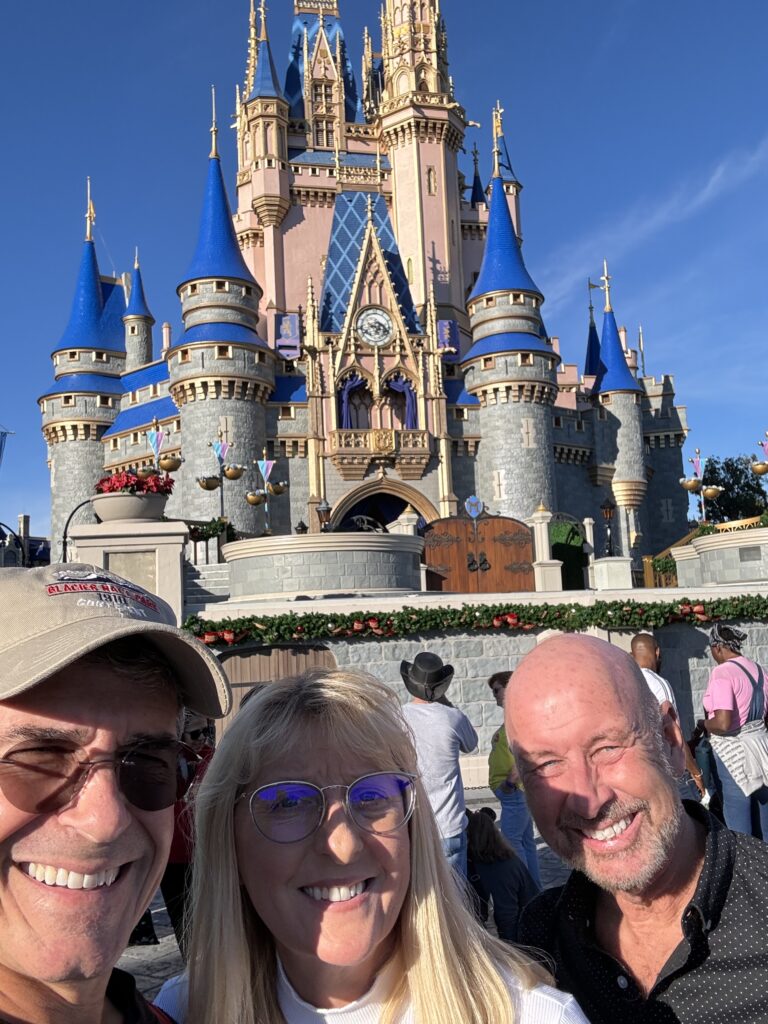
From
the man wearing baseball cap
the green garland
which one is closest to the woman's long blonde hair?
the man wearing baseball cap

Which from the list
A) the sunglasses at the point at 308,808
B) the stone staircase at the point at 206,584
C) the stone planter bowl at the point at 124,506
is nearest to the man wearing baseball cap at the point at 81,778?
the sunglasses at the point at 308,808

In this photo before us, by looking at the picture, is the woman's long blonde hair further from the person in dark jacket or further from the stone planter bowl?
the stone planter bowl

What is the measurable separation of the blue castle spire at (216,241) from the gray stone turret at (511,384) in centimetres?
842

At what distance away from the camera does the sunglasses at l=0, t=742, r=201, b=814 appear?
47.8 inches

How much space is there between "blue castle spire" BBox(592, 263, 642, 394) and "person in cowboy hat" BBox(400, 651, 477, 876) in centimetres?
3039

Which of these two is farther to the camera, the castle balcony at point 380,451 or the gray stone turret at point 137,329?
the gray stone turret at point 137,329

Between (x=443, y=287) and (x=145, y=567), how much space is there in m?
24.3

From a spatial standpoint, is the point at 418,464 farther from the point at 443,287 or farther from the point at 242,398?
the point at 443,287

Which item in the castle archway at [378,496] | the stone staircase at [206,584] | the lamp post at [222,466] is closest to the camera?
the stone staircase at [206,584]

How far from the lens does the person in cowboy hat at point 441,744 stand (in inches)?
177

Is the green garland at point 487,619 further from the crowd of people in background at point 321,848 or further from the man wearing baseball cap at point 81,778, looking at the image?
the man wearing baseball cap at point 81,778

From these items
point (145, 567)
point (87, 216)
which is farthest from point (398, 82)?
point (145, 567)

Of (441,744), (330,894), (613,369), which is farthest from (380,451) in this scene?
(330,894)

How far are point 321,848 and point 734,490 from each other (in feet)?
179
